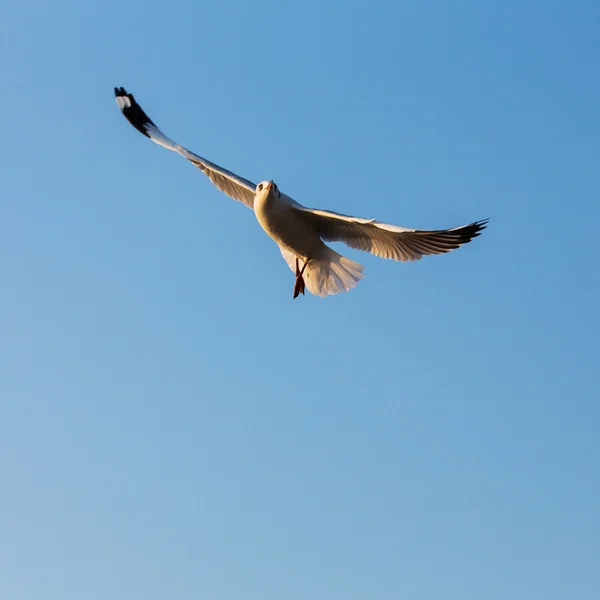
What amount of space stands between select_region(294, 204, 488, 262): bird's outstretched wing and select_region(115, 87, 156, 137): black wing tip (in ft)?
12.9

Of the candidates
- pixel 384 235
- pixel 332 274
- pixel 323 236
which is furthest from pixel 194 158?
pixel 384 235

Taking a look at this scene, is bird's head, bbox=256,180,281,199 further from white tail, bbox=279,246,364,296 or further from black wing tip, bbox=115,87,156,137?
black wing tip, bbox=115,87,156,137

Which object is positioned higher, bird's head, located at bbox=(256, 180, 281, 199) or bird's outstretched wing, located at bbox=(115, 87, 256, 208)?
bird's outstretched wing, located at bbox=(115, 87, 256, 208)

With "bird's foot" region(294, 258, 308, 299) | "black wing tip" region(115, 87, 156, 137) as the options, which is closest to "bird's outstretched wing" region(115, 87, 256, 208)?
"black wing tip" region(115, 87, 156, 137)

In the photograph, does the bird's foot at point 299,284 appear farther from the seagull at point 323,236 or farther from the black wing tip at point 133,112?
the black wing tip at point 133,112

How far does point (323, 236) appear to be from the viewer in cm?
1312

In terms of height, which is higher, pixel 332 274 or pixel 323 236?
pixel 323 236

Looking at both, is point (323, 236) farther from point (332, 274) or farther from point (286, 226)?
point (286, 226)

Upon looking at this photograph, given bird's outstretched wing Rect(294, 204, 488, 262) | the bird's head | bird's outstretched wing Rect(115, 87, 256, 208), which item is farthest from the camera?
bird's outstretched wing Rect(115, 87, 256, 208)

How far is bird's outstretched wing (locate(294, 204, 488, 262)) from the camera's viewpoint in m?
11.5

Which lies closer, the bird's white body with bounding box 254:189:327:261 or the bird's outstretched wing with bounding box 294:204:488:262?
the bird's outstretched wing with bounding box 294:204:488:262

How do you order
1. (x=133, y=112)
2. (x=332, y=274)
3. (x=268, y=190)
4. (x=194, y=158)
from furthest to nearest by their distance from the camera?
(x=133, y=112) < (x=194, y=158) < (x=332, y=274) < (x=268, y=190)

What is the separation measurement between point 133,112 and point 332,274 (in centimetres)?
476

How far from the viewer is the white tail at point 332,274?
13047 millimetres
